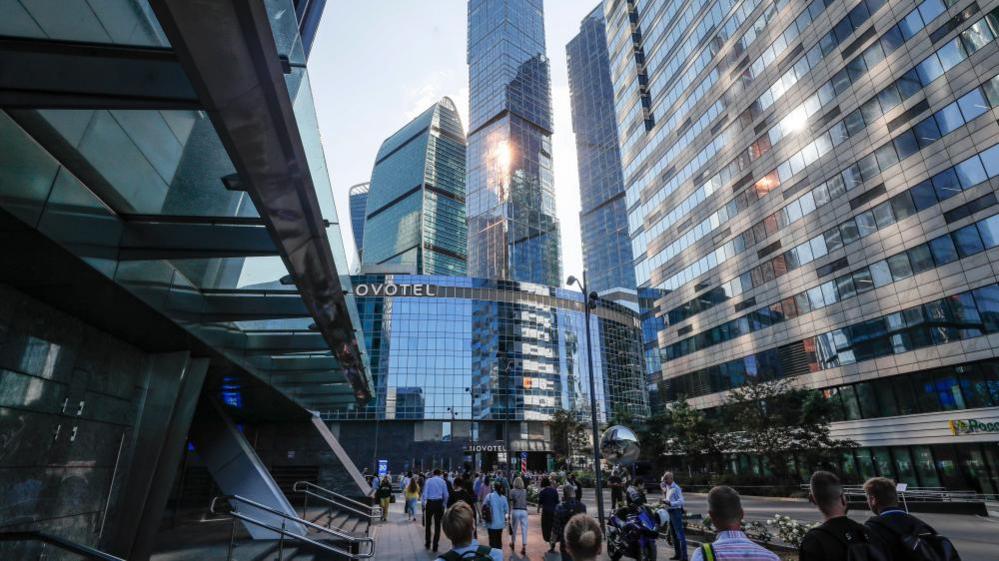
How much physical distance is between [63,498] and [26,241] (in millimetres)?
4621

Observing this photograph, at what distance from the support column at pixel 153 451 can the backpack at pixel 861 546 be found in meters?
10.1

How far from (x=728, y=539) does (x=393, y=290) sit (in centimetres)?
8268

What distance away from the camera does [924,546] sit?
380 centimetres

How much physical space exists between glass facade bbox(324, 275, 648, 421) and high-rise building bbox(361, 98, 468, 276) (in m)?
60.7

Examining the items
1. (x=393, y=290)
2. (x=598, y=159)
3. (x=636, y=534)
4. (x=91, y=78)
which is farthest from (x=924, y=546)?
(x=598, y=159)

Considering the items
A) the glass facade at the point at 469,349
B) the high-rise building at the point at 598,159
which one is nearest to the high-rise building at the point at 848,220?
the glass facade at the point at 469,349

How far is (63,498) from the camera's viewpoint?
7250 millimetres

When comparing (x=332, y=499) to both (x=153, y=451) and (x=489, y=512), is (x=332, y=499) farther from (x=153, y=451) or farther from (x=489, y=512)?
(x=153, y=451)

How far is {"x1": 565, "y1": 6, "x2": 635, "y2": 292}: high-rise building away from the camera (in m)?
168

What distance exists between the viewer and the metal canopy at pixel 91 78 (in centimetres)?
353

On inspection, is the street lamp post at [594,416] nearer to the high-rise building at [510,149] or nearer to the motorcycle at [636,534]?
the motorcycle at [636,534]

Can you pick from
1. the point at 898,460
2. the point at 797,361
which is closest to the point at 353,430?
the point at 797,361

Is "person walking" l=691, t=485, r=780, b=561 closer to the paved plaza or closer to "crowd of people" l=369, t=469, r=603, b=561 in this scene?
"crowd of people" l=369, t=469, r=603, b=561

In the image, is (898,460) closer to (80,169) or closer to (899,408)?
(899,408)
